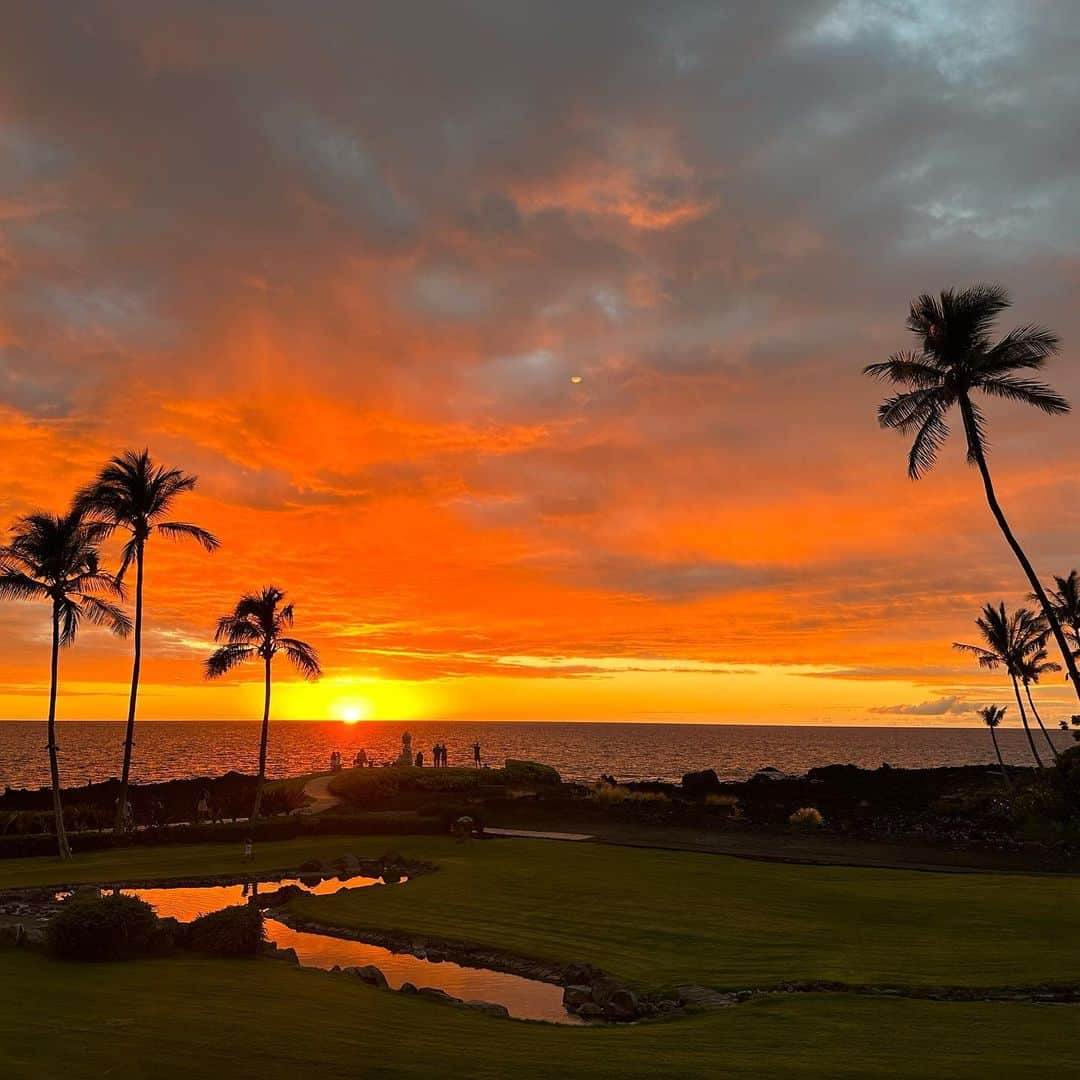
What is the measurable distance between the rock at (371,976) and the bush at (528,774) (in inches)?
1846

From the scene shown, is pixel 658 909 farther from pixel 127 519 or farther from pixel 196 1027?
pixel 127 519

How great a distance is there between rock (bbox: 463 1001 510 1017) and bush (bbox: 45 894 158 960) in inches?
243

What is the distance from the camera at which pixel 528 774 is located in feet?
220

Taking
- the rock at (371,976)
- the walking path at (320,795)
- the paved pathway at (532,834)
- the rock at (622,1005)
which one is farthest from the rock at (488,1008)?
the walking path at (320,795)

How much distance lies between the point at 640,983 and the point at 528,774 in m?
50.9

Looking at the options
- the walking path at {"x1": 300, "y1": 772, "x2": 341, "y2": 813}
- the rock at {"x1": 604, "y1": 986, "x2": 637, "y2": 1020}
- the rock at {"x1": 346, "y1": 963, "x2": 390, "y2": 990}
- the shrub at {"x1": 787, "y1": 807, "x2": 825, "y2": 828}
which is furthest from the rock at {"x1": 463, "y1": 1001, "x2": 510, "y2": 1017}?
the walking path at {"x1": 300, "y1": 772, "x2": 341, "y2": 813}

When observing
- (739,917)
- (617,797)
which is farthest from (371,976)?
(617,797)

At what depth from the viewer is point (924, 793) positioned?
7625 cm

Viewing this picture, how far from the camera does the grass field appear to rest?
10961 mm

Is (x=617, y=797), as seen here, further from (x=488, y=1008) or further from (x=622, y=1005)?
(x=488, y=1008)

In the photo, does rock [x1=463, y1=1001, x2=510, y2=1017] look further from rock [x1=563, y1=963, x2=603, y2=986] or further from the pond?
rock [x1=563, y1=963, x2=603, y2=986]

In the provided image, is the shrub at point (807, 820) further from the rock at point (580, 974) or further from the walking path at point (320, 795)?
the rock at point (580, 974)

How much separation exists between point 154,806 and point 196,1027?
44.4m

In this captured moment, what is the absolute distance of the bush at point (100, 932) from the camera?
15523 mm
